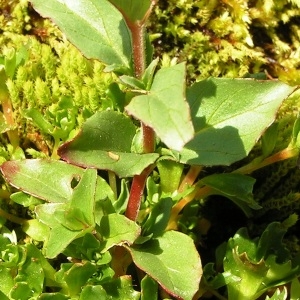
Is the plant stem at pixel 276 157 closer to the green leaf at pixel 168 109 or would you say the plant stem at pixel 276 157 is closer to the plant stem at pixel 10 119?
the green leaf at pixel 168 109

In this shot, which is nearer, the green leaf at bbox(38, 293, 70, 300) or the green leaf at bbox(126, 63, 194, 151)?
the green leaf at bbox(126, 63, 194, 151)

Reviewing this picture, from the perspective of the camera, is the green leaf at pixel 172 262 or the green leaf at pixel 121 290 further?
the green leaf at pixel 121 290

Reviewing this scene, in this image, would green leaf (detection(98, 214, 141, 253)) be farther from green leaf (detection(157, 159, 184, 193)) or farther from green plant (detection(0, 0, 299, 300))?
green leaf (detection(157, 159, 184, 193))

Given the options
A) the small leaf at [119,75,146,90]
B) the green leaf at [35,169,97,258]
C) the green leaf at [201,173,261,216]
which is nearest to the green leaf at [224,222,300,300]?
the green leaf at [201,173,261,216]

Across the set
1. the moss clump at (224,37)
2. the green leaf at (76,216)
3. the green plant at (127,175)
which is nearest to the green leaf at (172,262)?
the green plant at (127,175)

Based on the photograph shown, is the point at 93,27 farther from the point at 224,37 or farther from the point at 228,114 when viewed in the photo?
the point at 224,37

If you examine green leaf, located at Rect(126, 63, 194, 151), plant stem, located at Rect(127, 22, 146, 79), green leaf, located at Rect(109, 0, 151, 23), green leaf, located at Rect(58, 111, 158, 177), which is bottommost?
green leaf, located at Rect(58, 111, 158, 177)
